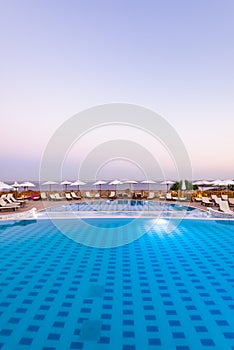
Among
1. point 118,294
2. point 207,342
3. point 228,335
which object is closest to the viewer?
point 207,342

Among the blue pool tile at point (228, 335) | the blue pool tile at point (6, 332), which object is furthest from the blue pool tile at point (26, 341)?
the blue pool tile at point (228, 335)

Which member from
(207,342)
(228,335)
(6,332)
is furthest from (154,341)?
(6,332)

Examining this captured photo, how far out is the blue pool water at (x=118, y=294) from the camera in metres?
2.97

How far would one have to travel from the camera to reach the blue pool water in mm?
2967

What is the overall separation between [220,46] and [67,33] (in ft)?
19.0

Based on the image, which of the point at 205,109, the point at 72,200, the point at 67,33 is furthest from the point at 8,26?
the point at 72,200

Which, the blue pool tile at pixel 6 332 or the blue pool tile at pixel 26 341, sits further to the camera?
the blue pool tile at pixel 6 332

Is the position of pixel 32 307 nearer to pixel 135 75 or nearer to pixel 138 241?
pixel 138 241

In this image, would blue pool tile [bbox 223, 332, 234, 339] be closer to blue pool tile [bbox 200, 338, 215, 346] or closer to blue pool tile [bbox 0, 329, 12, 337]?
blue pool tile [bbox 200, 338, 215, 346]

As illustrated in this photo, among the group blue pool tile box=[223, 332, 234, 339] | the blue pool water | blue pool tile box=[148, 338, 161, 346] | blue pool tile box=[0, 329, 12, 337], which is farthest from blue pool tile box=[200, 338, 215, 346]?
blue pool tile box=[0, 329, 12, 337]

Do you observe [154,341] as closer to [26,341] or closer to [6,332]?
[26,341]

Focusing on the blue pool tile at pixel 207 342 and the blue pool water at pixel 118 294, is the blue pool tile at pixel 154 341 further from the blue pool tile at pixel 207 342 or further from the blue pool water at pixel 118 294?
the blue pool tile at pixel 207 342

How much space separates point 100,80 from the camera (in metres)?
12.5

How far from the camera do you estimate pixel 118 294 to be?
4.14 m
